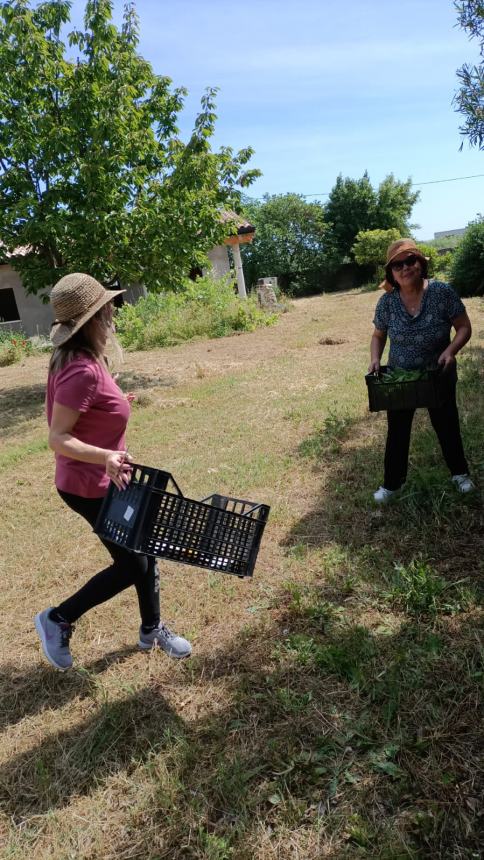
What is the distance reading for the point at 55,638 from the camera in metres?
2.83

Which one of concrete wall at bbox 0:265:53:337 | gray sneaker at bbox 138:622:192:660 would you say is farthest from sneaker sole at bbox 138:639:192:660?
concrete wall at bbox 0:265:53:337

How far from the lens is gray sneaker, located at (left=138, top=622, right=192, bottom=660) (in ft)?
9.59

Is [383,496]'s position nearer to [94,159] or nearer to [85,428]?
[85,428]

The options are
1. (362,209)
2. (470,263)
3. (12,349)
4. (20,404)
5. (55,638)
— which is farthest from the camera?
(362,209)

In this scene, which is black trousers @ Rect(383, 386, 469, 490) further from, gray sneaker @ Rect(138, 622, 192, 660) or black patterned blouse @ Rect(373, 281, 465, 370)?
gray sneaker @ Rect(138, 622, 192, 660)

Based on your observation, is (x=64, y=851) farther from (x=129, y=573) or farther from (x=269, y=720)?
(x=129, y=573)

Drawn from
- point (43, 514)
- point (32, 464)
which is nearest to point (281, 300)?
point (32, 464)

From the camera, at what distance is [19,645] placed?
3.30m

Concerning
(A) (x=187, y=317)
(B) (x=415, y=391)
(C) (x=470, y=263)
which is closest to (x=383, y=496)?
(B) (x=415, y=391)

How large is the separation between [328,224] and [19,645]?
33330 mm

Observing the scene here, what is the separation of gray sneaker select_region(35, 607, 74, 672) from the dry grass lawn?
165 millimetres

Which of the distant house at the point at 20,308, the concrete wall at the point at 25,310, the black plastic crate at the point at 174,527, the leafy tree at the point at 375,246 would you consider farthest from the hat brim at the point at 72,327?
the leafy tree at the point at 375,246

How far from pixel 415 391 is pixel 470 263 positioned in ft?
51.6

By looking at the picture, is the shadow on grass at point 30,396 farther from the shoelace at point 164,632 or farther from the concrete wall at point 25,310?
the concrete wall at point 25,310
